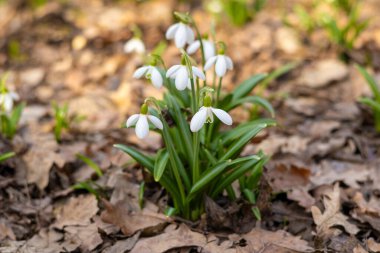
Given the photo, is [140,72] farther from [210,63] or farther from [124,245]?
[124,245]

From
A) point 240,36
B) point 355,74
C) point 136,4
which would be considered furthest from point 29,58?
point 355,74

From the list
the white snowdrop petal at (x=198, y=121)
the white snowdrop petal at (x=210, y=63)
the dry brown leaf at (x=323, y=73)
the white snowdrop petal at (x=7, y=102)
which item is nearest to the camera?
the white snowdrop petal at (x=198, y=121)

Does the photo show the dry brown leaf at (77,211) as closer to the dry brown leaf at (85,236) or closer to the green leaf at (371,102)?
the dry brown leaf at (85,236)

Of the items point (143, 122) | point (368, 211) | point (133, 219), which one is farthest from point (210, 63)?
point (368, 211)

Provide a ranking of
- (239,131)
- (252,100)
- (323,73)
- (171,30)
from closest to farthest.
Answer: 1. (239,131)
2. (171,30)
3. (252,100)
4. (323,73)

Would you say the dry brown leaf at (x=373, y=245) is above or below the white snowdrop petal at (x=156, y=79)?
below

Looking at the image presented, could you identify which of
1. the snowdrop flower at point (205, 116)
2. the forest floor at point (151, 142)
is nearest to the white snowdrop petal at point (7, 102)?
the forest floor at point (151, 142)

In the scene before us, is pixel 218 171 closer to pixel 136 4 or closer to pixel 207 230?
pixel 207 230
